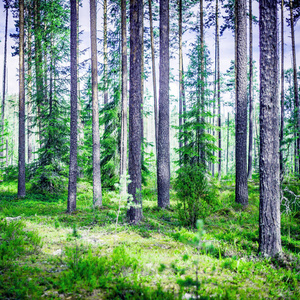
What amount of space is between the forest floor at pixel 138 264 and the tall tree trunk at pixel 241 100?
10.1 feet

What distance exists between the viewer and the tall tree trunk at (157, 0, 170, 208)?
32.7 feet

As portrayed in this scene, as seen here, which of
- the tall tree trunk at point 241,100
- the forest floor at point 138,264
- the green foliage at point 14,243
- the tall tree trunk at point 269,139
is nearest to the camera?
the forest floor at point 138,264

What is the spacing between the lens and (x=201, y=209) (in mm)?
7207

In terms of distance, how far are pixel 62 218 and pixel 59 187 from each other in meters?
5.81

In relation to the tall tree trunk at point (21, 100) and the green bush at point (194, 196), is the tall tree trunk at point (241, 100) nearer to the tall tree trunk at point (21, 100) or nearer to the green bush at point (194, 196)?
the green bush at point (194, 196)

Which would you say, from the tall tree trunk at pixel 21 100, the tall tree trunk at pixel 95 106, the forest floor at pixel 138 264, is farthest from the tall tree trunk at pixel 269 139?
the tall tree trunk at pixel 21 100

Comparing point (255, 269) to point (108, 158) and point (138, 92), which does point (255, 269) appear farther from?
point (108, 158)

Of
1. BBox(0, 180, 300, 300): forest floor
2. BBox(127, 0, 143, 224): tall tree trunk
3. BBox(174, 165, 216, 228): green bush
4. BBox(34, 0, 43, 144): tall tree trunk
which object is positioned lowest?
BBox(0, 180, 300, 300): forest floor

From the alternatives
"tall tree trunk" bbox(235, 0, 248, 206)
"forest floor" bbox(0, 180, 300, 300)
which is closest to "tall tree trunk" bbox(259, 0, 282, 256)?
"forest floor" bbox(0, 180, 300, 300)

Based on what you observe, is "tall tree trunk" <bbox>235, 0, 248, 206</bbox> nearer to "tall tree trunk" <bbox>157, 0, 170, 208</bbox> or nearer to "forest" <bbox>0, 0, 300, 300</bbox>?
"forest" <bbox>0, 0, 300, 300</bbox>

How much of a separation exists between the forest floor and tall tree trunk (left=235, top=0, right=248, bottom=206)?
10.1 ft

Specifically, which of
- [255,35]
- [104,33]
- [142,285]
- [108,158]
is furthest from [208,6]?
[142,285]

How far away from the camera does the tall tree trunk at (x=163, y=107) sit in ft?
32.7

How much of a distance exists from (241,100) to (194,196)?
5676mm
